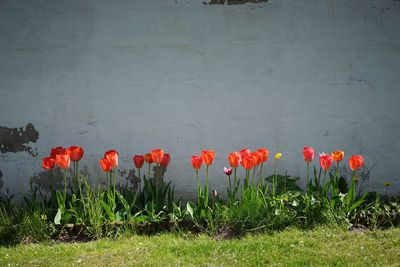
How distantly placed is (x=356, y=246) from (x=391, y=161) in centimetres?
147

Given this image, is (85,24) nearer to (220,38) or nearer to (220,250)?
(220,38)

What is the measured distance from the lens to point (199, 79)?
4.80m

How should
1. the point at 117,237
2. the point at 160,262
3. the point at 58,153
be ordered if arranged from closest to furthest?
1. the point at 160,262
2. the point at 117,237
3. the point at 58,153

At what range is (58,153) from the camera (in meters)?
4.19

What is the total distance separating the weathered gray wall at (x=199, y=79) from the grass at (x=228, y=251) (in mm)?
1080

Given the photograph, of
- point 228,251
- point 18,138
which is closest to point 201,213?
point 228,251

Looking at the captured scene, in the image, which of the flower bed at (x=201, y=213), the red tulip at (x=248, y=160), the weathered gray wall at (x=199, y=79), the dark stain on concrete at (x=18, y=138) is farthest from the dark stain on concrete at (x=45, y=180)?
the red tulip at (x=248, y=160)

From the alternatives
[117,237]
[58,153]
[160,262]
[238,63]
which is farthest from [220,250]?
[238,63]

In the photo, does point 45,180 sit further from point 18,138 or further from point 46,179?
point 18,138

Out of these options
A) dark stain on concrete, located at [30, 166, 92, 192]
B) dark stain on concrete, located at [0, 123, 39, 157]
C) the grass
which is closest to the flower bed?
the grass

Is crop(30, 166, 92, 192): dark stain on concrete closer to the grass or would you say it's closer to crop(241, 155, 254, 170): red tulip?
the grass

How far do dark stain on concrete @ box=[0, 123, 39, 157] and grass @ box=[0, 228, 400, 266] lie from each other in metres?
1.36

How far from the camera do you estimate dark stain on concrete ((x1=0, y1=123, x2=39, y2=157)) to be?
4867 mm

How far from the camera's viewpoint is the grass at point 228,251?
3361 millimetres
